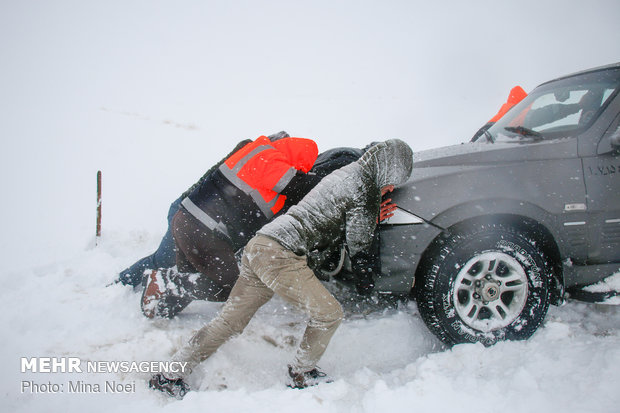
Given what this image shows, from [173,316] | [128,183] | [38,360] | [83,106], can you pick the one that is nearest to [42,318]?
[38,360]

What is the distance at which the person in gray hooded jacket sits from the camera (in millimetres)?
2260

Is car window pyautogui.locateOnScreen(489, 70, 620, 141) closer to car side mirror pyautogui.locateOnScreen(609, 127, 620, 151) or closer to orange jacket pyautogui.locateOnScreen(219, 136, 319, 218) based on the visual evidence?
car side mirror pyautogui.locateOnScreen(609, 127, 620, 151)

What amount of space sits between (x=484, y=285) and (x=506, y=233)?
374 mm

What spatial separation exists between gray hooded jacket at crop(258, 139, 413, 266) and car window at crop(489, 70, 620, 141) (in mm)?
1196

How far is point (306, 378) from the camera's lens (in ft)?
7.69

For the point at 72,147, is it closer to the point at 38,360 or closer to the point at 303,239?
the point at 38,360

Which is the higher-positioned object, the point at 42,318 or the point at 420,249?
the point at 420,249

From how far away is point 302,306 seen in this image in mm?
2277

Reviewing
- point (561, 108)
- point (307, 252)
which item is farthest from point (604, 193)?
point (307, 252)

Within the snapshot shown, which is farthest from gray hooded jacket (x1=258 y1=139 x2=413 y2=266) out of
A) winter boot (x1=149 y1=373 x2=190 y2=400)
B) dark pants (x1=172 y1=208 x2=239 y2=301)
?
winter boot (x1=149 y1=373 x2=190 y2=400)

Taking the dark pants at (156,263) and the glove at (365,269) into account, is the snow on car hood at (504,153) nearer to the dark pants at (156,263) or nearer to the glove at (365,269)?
the glove at (365,269)

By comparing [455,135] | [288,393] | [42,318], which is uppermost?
[455,135]

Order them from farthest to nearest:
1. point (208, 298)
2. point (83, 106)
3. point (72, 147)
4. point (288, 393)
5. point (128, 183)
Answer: point (83, 106) < point (72, 147) < point (128, 183) < point (208, 298) < point (288, 393)

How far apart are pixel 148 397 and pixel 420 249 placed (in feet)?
6.43
